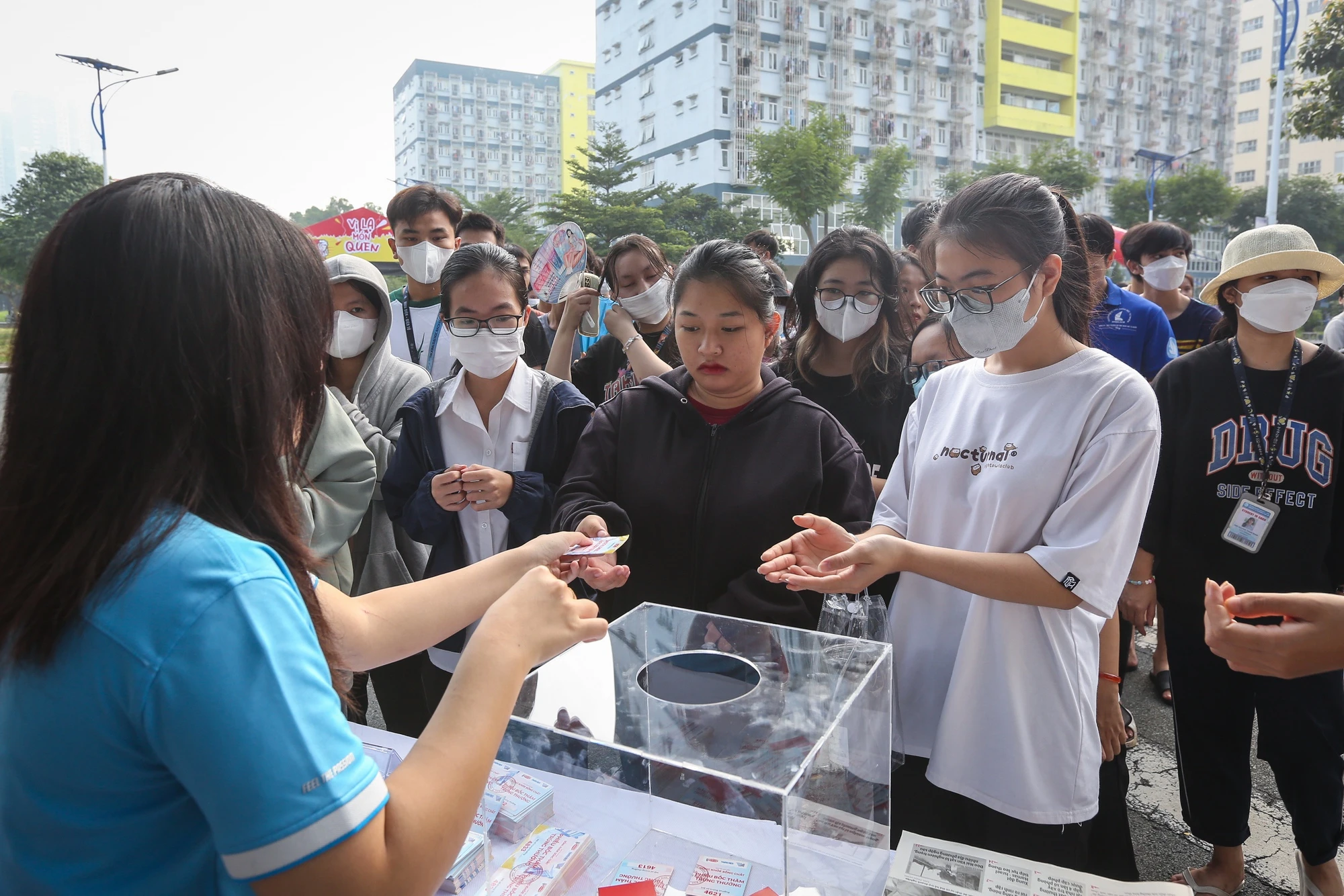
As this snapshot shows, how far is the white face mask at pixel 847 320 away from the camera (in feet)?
8.93

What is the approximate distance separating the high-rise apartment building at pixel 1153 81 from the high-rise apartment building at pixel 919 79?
10 centimetres

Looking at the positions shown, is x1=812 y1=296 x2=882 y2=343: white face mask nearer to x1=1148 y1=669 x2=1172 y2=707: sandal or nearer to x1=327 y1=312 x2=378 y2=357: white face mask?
x1=327 y1=312 x2=378 y2=357: white face mask

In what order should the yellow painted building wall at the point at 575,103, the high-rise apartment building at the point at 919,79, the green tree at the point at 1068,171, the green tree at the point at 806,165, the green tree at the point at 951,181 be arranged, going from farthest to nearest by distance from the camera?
the yellow painted building wall at the point at 575,103 < the high-rise apartment building at the point at 919,79 < the green tree at the point at 951,181 < the green tree at the point at 1068,171 < the green tree at the point at 806,165

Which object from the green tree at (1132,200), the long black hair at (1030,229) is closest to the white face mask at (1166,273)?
the long black hair at (1030,229)

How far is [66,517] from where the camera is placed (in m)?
0.76

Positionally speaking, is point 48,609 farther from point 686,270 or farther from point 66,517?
point 686,270

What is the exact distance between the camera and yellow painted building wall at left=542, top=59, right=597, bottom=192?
79.4 meters

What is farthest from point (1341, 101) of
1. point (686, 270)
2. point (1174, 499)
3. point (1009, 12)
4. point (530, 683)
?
point (1009, 12)

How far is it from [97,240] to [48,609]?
35cm

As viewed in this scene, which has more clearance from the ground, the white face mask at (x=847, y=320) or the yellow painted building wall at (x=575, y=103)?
the yellow painted building wall at (x=575, y=103)

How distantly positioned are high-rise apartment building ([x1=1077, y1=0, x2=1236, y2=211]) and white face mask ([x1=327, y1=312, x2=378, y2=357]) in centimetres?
5563

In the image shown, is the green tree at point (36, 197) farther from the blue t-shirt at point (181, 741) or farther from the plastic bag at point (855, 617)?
the blue t-shirt at point (181, 741)

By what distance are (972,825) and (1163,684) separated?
266cm

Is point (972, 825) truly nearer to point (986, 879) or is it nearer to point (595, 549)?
point (986, 879)
